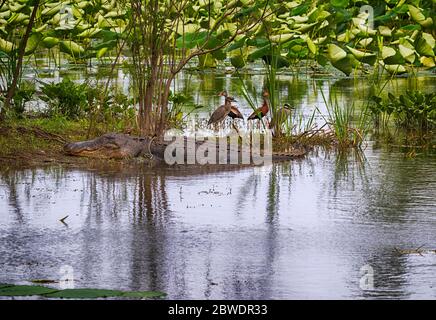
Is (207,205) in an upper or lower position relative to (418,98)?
lower

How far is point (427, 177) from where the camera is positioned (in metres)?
9.22

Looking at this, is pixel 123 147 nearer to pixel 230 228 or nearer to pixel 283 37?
pixel 230 228

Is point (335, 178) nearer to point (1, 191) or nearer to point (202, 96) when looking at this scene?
point (1, 191)

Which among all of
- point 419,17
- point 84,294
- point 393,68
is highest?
point 419,17

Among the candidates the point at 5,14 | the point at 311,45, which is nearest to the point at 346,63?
the point at 311,45

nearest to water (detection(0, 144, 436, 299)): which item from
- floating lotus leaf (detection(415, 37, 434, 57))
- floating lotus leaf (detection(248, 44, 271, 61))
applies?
floating lotus leaf (detection(248, 44, 271, 61))

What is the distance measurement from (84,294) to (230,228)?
1.96 m

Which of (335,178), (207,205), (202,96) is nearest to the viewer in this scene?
(207,205)

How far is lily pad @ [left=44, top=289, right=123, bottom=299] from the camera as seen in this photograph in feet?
18.2

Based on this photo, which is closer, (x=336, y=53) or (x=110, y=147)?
(x=110, y=147)

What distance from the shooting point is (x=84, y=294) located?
5.57 m

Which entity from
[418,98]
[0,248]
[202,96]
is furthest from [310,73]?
[0,248]

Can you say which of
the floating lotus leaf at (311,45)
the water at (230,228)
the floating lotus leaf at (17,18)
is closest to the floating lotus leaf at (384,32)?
the floating lotus leaf at (311,45)
